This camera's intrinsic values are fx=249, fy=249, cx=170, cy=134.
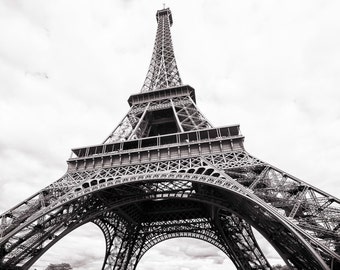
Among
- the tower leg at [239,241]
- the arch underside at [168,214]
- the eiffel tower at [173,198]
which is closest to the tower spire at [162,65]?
the eiffel tower at [173,198]

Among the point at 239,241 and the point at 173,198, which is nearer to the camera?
the point at 173,198

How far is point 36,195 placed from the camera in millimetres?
16469

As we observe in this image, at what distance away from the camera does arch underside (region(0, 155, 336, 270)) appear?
12336 mm

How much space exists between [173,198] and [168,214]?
10.8 meters

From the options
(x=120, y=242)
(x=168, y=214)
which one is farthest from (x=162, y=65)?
(x=120, y=242)

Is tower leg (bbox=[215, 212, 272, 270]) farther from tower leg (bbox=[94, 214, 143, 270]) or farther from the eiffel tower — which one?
tower leg (bbox=[94, 214, 143, 270])

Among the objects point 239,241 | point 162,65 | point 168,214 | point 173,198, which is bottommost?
point 239,241

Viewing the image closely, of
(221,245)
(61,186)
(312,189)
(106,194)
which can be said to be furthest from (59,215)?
(221,245)

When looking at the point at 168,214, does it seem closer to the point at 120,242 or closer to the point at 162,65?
the point at 120,242

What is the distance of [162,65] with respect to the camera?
31.8 metres

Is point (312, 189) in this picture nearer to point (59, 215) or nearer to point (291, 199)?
point (291, 199)

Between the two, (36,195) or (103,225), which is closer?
(36,195)

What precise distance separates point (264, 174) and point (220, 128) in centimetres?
501

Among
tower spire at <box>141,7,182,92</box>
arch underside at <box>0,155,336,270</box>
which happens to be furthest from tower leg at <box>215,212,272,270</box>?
tower spire at <box>141,7,182,92</box>
